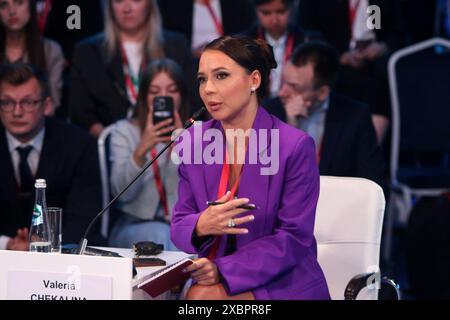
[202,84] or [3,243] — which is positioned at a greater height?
[202,84]

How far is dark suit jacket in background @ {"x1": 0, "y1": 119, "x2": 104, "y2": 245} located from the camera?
426cm

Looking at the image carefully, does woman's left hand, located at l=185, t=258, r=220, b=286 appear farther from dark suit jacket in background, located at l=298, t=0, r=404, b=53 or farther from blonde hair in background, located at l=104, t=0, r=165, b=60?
dark suit jacket in background, located at l=298, t=0, r=404, b=53

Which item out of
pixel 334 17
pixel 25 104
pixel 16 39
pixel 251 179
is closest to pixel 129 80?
pixel 16 39

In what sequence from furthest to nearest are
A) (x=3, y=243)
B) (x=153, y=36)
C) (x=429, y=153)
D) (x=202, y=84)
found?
(x=429, y=153)
(x=153, y=36)
(x=3, y=243)
(x=202, y=84)

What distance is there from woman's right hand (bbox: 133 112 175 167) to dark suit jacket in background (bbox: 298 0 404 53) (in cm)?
113

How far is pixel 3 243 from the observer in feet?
13.3

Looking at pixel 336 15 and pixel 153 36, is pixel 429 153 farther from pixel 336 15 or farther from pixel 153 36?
pixel 153 36

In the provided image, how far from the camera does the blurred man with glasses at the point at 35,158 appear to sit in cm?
425

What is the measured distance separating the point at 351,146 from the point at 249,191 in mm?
1708

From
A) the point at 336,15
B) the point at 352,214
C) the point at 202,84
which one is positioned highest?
the point at 336,15

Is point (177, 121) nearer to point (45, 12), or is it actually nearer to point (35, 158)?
point (35, 158)
